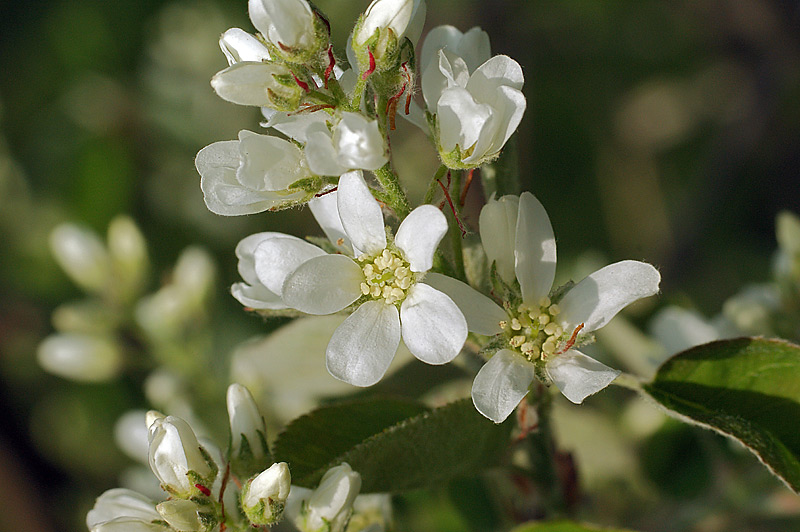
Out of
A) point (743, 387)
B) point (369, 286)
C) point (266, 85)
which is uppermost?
point (266, 85)

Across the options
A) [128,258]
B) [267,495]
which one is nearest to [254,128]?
[128,258]

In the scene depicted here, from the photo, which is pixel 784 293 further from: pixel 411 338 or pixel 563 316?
Result: pixel 411 338

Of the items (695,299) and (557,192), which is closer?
(695,299)

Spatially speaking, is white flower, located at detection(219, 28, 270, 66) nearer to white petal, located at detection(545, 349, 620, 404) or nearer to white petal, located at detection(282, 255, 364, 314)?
white petal, located at detection(282, 255, 364, 314)

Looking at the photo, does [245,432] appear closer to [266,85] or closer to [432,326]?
[432,326]

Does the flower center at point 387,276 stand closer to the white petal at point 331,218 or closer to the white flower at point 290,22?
the white petal at point 331,218

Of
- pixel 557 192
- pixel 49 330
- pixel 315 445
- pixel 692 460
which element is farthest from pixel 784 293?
pixel 49 330

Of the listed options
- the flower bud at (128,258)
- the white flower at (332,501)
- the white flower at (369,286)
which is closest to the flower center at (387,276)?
the white flower at (369,286)
